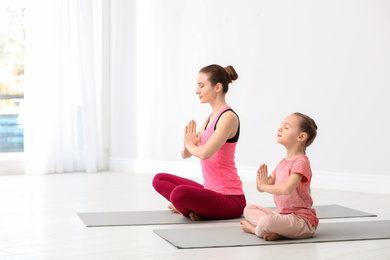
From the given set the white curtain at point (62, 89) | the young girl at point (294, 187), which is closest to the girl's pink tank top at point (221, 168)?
the young girl at point (294, 187)

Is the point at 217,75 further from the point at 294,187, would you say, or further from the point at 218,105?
the point at 294,187

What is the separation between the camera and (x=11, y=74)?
5.68m

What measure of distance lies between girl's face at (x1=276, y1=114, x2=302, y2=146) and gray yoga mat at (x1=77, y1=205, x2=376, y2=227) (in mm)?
671

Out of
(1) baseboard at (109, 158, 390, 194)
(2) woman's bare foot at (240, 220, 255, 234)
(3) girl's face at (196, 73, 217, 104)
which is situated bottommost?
(1) baseboard at (109, 158, 390, 194)

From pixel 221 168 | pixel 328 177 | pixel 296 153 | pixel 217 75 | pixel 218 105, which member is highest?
pixel 217 75

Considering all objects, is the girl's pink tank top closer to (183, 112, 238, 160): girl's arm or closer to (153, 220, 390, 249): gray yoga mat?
(183, 112, 238, 160): girl's arm

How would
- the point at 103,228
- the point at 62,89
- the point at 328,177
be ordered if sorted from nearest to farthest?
the point at 103,228 → the point at 328,177 → the point at 62,89

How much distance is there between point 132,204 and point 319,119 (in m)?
1.78

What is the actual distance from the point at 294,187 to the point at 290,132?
0.25 m

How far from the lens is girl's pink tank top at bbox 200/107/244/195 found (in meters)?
3.04

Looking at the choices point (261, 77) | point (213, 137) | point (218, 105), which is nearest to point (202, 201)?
point (213, 137)

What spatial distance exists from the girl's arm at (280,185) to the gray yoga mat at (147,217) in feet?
2.07

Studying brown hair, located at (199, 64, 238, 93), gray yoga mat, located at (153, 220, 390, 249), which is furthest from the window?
gray yoga mat, located at (153, 220, 390, 249)

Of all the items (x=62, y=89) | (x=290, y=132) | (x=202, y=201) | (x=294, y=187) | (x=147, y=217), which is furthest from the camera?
(x=62, y=89)
